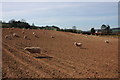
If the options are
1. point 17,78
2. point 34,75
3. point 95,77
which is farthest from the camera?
point 95,77

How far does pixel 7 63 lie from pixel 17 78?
2.49 m

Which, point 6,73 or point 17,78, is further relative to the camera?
point 6,73

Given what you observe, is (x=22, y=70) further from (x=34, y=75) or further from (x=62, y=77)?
(x=62, y=77)

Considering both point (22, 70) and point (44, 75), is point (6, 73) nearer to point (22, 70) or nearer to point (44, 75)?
point (22, 70)

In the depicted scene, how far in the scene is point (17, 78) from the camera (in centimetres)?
754

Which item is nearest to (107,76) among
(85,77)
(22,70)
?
(85,77)

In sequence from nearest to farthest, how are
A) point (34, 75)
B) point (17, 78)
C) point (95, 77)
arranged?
1. point (17, 78)
2. point (34, 75)
3. point (95, 77)

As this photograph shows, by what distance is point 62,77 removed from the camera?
8133 millimetres

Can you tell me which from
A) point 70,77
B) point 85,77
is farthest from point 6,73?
Answer: point 85,77

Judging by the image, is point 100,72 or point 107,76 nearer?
point 107,76

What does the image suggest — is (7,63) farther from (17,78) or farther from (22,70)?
(17,78)

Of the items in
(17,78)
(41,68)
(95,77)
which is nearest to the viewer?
(17,78)

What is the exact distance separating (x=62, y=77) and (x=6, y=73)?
92.5 inches

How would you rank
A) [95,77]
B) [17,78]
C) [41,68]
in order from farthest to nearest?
[41,68] → [95,77] → [17,78]
